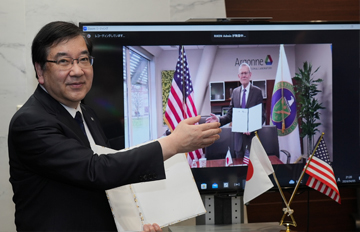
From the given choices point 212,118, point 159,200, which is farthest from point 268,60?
point 159,200

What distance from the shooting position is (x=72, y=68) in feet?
5.92

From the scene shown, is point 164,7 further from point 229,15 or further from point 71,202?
point 71,202

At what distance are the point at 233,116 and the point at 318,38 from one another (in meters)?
0.75

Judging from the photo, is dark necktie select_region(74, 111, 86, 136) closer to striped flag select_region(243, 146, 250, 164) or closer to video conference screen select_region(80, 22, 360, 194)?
video conference screen select_region(80, 22, 360, 194)

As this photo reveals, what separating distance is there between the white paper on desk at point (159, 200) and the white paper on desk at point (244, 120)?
57cm

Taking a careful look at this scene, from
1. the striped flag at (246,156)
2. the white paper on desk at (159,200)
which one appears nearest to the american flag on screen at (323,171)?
the striped flag at (246,156)

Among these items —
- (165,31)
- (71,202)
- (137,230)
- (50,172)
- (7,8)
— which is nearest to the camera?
(50,172)

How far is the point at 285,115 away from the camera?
2.64m

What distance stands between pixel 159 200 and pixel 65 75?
2.46 feet

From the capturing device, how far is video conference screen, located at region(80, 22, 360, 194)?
8.43 feet

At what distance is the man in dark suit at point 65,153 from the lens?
1.61 m

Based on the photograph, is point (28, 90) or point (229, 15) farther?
point (229, 15)

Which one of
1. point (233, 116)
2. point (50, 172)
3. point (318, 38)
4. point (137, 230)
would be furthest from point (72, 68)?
point (318, 38)

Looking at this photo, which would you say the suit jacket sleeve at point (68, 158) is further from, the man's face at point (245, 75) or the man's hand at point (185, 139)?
the man's face at point (245, 75)
